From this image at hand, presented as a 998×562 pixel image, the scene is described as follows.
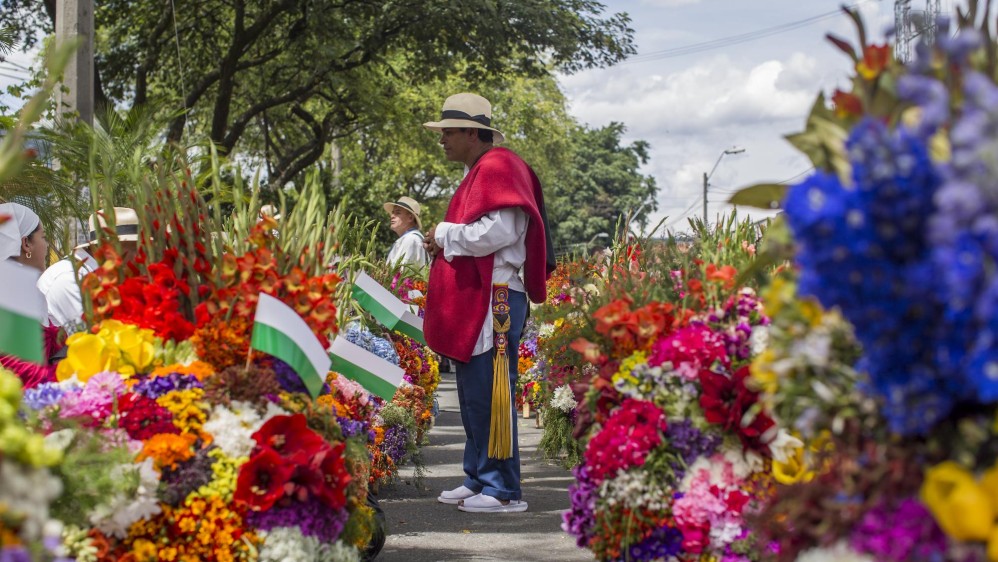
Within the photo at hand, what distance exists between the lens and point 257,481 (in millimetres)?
3408

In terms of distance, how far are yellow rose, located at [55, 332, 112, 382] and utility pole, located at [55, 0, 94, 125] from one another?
7022mm

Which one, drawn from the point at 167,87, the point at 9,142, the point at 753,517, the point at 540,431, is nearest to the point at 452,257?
the point at 753,517

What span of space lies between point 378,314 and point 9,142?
10.7ft

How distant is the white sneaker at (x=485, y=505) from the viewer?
20.9ft

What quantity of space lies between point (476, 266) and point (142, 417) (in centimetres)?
306

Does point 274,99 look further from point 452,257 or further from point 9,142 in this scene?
point 9,142

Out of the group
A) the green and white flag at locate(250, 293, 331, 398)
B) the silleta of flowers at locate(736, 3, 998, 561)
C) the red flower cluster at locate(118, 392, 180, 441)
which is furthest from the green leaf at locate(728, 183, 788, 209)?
the red flower cluster at locate(118, 392, 180, 441)

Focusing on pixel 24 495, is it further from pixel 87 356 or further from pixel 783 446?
pixel 783 446

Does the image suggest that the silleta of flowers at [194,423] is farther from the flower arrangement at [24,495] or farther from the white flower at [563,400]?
the white flower at [563,400]

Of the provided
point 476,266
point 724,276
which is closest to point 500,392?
point 476,266

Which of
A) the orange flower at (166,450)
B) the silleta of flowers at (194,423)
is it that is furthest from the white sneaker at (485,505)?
the orange flower at (166,450)

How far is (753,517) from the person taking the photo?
2721 mm

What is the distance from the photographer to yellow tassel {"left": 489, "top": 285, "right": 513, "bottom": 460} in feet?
20.6

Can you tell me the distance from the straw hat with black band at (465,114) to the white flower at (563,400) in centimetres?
225
